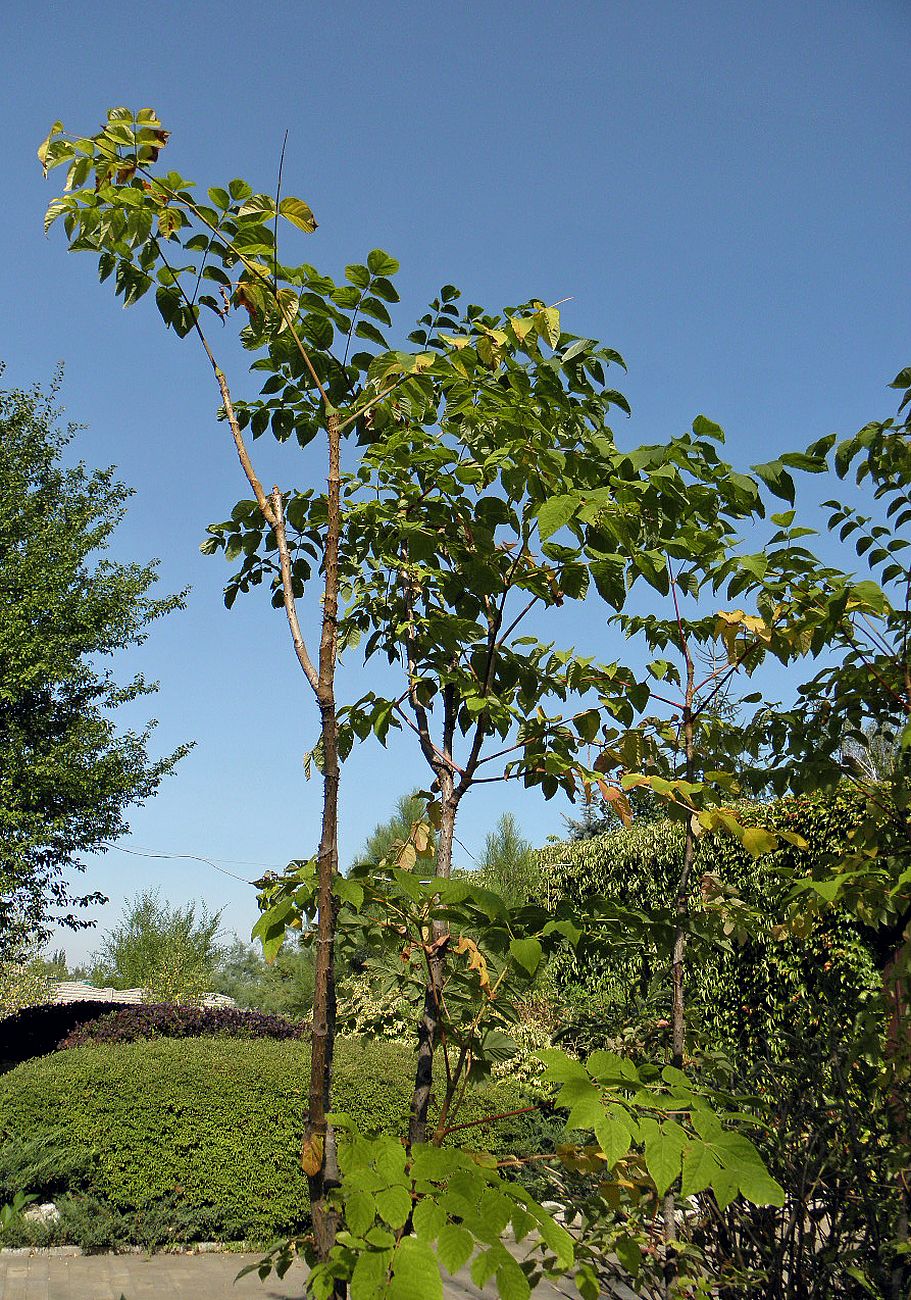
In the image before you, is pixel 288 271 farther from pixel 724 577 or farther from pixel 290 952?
pixel 290 952

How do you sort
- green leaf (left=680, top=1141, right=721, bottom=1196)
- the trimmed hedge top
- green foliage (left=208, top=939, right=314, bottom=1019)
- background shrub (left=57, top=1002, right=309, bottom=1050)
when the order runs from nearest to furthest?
green leaf (left=680, top=1141, right=721, bottom=1196) → background shrub (left=57, top=1002, right=309, bottom=1050) → the trimmed hedge top → green foliage (left=208, top=939, right=314, bottom=1019)

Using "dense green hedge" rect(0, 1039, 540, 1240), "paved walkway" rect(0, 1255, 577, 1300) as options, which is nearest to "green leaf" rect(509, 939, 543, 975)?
"paved walkway" rect(0, 1255, 577, 1300)

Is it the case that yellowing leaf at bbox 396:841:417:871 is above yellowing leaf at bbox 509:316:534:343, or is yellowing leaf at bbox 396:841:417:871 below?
below

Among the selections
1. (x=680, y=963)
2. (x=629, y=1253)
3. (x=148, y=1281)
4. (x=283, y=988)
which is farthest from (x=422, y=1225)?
(x=283, y=988)

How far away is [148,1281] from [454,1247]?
5876 mm

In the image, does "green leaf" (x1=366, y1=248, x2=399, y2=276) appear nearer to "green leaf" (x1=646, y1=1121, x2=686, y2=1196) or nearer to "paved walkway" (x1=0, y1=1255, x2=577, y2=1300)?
"green leaf" (x1=646, y1=1121, x2=686, y2=1196)

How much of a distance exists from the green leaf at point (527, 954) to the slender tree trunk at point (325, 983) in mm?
324

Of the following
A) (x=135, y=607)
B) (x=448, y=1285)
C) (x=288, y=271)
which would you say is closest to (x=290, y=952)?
(x=135, y=607)

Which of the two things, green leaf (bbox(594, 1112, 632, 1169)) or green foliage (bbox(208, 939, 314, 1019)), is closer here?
green leaf (bbox(594, 1112, 632, 1169))

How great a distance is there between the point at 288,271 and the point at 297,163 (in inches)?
9.3

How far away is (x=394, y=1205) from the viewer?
1.31m

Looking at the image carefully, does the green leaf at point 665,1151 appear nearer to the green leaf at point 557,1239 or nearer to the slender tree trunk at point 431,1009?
the green leaf at point 557,1239

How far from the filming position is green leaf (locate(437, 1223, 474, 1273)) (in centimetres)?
125

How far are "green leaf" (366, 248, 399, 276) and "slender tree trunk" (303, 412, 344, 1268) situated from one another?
74 centimetres
